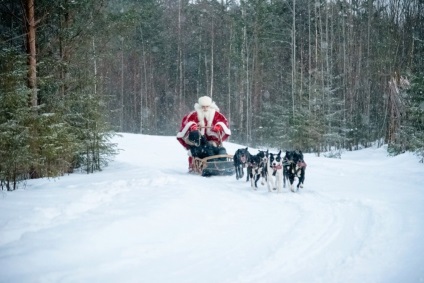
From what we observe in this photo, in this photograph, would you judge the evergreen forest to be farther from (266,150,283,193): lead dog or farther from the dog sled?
(266,150,283,193): lead dog

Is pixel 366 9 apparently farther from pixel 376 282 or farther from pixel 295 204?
pixel 376 282

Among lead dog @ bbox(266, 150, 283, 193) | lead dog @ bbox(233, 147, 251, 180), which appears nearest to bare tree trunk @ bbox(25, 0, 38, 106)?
lead dog @ bbox(233, 147, 251, 180)

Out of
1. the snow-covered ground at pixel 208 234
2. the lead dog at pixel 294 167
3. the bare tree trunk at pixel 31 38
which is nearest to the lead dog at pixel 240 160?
the lead dog at pixel 294 167

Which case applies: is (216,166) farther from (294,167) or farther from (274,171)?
(294,167)

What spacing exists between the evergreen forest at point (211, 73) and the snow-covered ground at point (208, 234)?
121 inches

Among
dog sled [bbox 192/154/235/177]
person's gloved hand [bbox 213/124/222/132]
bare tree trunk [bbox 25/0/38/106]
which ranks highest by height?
bare tree trunk [bbox 25/0/38/106]

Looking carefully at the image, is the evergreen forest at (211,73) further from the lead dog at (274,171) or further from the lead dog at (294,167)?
the lead dog at (294,167)

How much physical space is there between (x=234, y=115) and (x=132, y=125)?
11.5 meters

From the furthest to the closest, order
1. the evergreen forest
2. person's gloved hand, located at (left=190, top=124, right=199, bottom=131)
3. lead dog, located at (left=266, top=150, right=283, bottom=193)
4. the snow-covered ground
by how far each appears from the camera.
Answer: person's gloved hand, located at (left=190, top=124, right=199, bottom=131)
the evergreen forest
lead dog, located at (left=266, top=150, right=283, bottom=193)
the snow-covered ground

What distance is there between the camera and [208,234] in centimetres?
448

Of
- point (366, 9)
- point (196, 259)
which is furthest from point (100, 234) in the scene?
point (366, 9)

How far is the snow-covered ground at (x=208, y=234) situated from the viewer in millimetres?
3383

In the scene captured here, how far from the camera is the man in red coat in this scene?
1130 cm

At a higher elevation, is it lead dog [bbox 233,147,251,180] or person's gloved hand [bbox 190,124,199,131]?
person's gloved hand [bbox 190,124,199,131]
